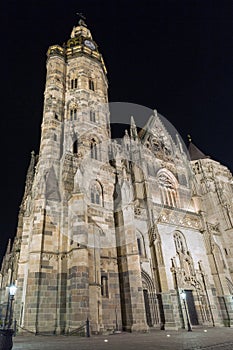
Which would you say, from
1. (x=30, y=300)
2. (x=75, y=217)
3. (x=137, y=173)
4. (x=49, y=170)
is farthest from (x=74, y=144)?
(x=30, y=300)

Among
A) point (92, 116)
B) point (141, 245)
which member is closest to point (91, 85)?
point (92, 116)

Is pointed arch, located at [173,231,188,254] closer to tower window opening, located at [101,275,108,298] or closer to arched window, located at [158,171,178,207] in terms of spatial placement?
arched window, located at [158,171,178,207]

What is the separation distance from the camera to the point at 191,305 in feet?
67.3

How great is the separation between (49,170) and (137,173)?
891 cm

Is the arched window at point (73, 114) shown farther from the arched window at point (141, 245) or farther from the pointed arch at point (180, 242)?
the pointed arch at point (180, 242)

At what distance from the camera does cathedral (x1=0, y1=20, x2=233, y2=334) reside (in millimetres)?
14719

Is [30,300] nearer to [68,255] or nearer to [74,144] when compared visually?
[68,255]

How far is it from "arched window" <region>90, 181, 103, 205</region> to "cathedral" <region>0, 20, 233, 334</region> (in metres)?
0.09

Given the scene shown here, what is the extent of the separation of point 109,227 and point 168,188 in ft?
38.0

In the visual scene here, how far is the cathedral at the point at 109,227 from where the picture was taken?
48.3 ft

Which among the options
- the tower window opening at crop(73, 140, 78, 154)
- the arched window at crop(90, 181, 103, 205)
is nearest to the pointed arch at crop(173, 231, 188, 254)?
the arched window at crop(90, 181, 103, 205)

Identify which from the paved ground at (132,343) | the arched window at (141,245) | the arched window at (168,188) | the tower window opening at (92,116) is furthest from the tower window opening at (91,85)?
the paved ground at (132,343)

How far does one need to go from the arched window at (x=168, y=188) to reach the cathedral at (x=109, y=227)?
0.15m

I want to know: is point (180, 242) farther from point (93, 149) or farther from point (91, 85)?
point (91, 85)
